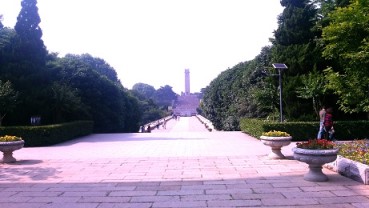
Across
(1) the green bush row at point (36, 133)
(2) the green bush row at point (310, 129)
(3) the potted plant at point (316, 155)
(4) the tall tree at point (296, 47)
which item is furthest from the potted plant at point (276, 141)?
(1) the green bush row at point (36, 133)

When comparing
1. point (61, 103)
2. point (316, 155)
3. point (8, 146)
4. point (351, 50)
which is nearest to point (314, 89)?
point (351, 50)

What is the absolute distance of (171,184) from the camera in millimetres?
7254

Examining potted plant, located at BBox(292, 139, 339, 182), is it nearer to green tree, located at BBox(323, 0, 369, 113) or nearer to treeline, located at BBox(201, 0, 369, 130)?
green tree, located at BBox(323, 0, 369, 113)

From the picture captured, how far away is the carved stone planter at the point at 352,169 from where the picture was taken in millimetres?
6809

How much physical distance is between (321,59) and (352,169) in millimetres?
13148

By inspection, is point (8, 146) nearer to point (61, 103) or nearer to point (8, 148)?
point (8, 148)

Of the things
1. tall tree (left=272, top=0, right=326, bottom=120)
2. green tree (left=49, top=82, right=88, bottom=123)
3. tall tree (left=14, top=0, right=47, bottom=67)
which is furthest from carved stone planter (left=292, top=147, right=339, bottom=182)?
tall tree (left=14, top=0, right=47, bottom=67)

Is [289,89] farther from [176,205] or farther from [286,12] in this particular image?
[176,205]

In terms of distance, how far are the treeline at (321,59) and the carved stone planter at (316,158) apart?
898 cm

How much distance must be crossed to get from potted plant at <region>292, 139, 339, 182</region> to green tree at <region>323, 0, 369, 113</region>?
28.7 ft

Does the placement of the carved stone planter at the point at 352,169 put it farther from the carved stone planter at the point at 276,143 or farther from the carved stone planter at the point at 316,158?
the carved stone planter at the point at 276,143

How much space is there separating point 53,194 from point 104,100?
844 inches

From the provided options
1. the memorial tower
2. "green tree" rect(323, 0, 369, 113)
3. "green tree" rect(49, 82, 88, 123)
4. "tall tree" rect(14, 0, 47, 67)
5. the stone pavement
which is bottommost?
the stone pavement

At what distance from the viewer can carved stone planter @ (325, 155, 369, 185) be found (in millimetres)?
6809
